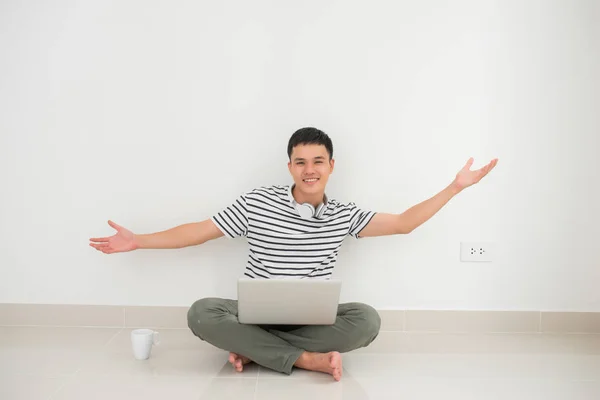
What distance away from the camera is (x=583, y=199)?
2.94m

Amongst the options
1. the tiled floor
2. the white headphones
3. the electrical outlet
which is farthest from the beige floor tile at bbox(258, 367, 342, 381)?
the electrical outlet

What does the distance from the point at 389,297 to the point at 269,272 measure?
25.0 inches

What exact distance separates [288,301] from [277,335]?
0.78 feet

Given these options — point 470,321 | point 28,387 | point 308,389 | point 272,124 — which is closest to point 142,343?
point 28,387

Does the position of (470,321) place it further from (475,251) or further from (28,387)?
(28,387)

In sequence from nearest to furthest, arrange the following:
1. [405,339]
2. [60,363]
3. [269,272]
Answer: [60,363], [269,272], [405,339]

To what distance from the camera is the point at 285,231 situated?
2.60m

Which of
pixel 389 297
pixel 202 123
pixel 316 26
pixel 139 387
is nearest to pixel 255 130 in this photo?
pixel 202 123

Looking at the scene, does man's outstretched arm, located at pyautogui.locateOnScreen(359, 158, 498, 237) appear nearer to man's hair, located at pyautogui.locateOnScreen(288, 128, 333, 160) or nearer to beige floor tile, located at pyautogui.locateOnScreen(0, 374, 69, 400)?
man's hair, located at pyautogui.locateOnScreen(288, 128, 333, 160)

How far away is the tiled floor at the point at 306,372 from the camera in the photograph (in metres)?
2.08

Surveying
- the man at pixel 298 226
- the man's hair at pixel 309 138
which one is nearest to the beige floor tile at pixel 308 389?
the man at pixel 298 226

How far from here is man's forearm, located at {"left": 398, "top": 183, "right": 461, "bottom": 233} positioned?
2.57 m

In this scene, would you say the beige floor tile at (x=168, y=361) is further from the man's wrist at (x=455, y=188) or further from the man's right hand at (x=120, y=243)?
the man's wrist at (x=455, y=188)

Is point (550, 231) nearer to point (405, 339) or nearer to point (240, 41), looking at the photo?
point (405, 339)
